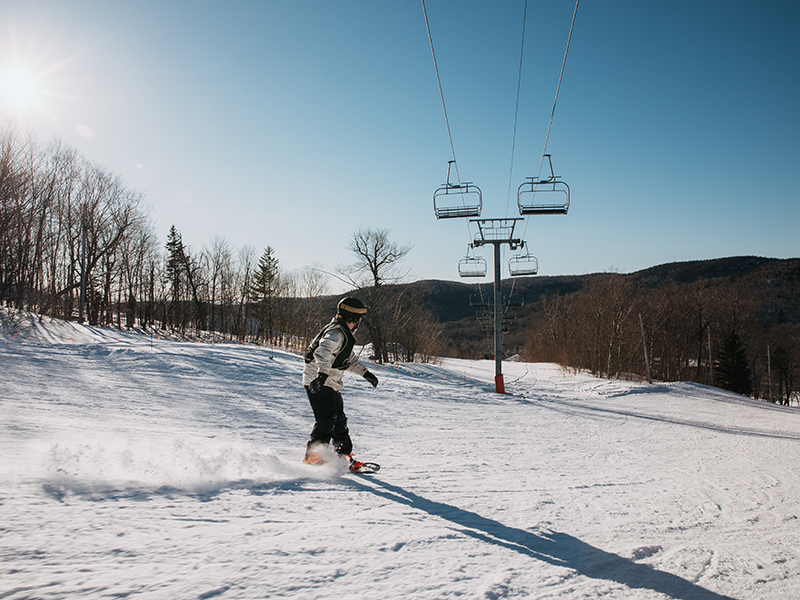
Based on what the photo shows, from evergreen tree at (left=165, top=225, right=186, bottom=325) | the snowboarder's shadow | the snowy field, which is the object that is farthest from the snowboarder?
evergreen tree at (left=165, top=225, right=186, bottom=325)

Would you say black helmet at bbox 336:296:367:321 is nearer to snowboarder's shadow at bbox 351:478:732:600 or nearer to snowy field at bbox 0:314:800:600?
snowy field at bbox 0:314:800:600

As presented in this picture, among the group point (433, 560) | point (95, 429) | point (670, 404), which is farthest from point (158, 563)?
point (670, 404)

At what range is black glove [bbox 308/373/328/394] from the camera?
4.28 meters

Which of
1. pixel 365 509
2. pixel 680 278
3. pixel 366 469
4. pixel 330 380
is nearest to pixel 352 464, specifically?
pixel 366 469

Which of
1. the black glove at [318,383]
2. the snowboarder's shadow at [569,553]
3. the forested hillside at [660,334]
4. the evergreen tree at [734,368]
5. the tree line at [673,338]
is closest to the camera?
the snowboarder's shadow at [569,553]

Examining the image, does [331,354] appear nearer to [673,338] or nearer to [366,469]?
[366,469]

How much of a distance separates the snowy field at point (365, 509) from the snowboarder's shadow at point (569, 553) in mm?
15

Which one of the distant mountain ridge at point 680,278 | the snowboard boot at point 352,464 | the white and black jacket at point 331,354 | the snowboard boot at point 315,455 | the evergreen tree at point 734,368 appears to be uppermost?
the distant mountain ridge at point 680,278

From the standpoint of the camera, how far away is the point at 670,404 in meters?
14.3

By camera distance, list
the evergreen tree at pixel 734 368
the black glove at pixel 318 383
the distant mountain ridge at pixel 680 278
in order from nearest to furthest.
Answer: the black glove at pixel 318 383
the evergreen tree at pixel 734 368
the distant mountain ridge at pixel 680 278

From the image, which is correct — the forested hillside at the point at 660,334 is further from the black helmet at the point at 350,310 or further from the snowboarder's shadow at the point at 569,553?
the snowboarder's shadow at the point at 569,553

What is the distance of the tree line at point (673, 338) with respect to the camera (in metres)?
33.2

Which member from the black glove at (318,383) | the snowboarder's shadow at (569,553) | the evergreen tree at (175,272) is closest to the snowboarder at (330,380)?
the black glove at (318,383)

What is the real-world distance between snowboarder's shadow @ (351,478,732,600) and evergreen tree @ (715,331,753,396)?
5302cm
